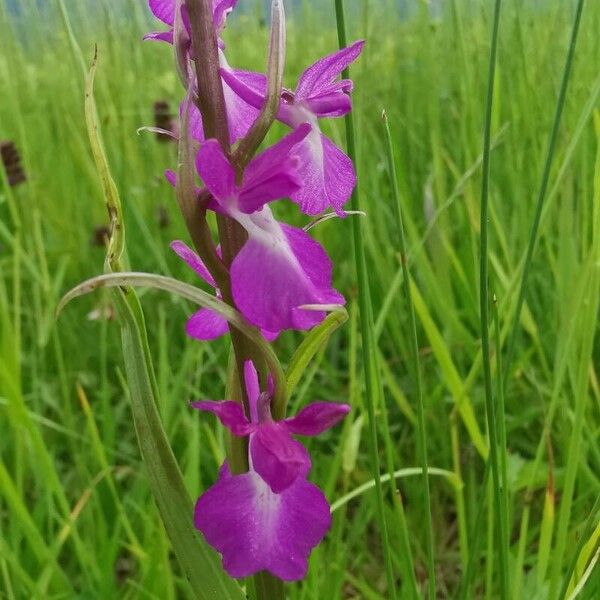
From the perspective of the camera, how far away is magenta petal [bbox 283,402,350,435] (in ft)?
1.29

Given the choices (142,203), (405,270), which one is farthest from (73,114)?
(405,270)

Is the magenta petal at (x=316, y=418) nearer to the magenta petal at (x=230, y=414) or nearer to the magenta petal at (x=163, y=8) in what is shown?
the magenta petal at (x=230, y=414)

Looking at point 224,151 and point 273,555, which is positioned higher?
point 224,151

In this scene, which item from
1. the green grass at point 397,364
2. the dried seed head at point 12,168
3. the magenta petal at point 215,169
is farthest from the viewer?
the dried seed head at point 12,168

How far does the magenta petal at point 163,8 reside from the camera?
43cm

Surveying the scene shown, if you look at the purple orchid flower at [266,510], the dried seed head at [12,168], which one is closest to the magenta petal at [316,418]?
the purple orchid flower at [266,510]

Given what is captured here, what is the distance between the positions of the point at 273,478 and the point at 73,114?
6.86 ft

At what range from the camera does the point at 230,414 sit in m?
0.39

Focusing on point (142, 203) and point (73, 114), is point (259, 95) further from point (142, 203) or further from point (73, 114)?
point (73, 114)

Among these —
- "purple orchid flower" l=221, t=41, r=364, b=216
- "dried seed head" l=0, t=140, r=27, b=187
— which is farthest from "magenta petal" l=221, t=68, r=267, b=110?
"dried seed head" l=0, t=140, r=27, b=187

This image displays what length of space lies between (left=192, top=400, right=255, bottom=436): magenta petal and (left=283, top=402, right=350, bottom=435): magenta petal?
0.02 meters

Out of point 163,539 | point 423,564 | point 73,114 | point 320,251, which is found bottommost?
point 423,564

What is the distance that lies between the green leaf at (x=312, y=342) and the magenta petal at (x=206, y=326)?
52 millimetres

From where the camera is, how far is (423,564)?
34.3 inches
